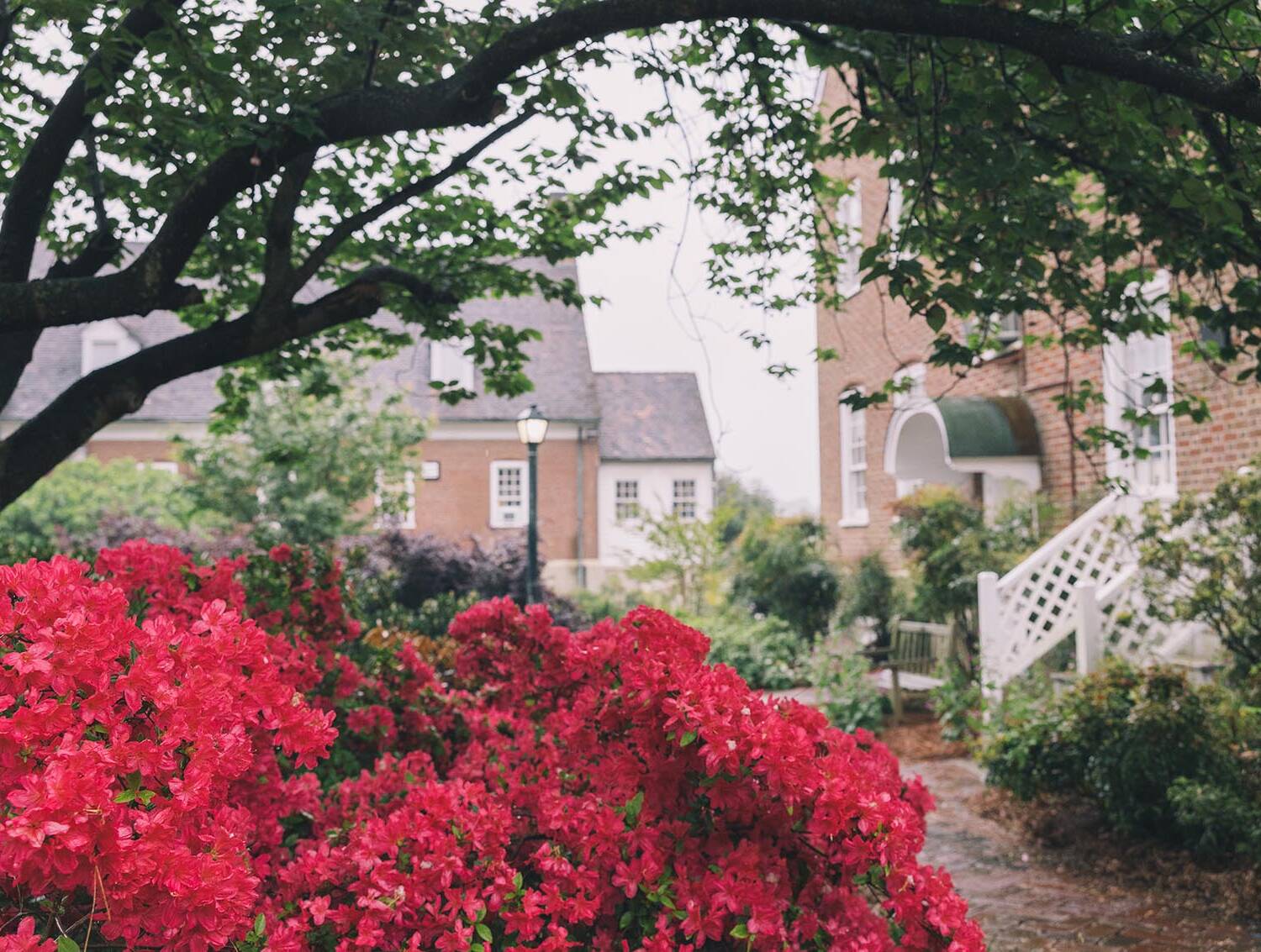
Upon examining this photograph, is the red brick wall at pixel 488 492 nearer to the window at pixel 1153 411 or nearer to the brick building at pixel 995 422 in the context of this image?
the brick building at pixel 995 422

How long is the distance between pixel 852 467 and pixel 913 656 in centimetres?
527

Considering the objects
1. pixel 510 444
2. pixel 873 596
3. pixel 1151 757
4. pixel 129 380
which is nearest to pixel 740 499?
pixel 510 444

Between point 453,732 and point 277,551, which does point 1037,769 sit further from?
point 277,551

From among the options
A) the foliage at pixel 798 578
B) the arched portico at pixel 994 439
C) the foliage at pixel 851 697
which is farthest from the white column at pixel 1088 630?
the foliage at pixel 798 578

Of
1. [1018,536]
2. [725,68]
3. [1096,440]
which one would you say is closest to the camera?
[725,68]

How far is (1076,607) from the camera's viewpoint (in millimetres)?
8422

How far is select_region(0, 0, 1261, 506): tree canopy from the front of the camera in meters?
3.20

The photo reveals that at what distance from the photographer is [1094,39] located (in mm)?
2787

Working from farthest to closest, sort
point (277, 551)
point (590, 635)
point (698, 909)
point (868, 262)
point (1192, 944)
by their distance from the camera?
1. point (1192, 944)
2. point (277, 551)
3. point (868, 262)
4. point (590, 635)
5. point (698, 909)

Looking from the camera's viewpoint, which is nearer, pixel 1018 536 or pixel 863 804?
pixel 863 804

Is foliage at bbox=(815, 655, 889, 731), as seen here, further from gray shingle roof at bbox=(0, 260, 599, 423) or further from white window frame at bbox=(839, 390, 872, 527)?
gray shingle roof at bbox=(0, 260, 599, 423)

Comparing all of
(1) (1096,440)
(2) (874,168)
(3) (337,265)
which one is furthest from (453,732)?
(2) (874,168)

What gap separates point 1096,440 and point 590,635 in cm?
319

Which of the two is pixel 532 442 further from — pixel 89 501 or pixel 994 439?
pixel 89 501
